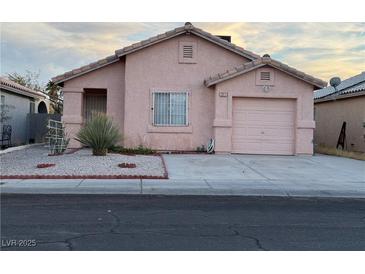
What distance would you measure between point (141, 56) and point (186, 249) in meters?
14.3

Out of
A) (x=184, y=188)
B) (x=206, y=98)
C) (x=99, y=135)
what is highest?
(x=206, y=98)

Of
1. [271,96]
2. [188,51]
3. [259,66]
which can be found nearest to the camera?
[259,66]

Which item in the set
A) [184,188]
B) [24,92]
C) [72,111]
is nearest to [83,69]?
[72,111]

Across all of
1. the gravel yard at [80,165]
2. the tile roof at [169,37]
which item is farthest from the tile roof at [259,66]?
the gravel yard at [80,165]

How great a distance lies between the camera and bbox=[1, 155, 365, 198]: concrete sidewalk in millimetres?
10802

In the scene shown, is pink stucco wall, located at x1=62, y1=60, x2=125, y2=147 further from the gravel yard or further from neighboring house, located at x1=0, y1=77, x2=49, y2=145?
neighboring house, located at x1=0, y1=77, x2=49, y2=145

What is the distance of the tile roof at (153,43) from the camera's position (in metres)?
18.9

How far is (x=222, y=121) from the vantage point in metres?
18.6

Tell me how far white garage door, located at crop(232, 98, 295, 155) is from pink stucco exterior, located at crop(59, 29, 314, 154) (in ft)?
1.00

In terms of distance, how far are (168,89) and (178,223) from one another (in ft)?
39.8

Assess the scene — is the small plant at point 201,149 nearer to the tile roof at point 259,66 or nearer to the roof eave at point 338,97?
the tile roof at point 259,66

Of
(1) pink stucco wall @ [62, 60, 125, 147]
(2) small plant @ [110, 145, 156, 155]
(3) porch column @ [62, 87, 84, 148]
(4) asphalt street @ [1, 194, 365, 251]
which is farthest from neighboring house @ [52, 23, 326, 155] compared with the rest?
(4) asphalt street @ [1, 194, 365, 251]

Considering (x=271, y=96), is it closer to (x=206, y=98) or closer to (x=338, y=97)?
(x=206, y=98)

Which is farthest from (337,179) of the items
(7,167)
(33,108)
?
(33,108)
